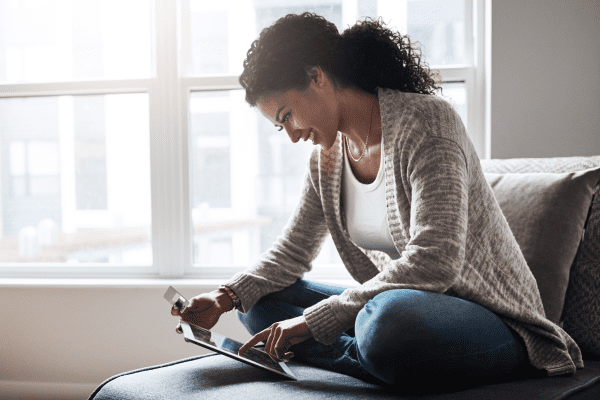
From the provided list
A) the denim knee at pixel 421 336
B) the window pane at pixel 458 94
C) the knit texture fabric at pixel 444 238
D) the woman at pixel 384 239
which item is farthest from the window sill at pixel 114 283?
the denim knee at pixel 421 336

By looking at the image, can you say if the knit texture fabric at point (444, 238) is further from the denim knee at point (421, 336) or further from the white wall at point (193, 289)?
the white wall at point (193, 289)

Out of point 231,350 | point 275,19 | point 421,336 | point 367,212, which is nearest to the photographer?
point 421,336

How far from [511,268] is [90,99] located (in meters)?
1.77

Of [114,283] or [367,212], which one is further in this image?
[114,283]

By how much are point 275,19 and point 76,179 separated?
1.06m

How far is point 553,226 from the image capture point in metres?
1.20

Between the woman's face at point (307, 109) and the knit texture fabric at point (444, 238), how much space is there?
13 centimetres

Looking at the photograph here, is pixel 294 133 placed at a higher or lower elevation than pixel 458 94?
lower

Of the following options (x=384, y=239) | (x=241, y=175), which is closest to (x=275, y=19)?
(x=241, y=175)

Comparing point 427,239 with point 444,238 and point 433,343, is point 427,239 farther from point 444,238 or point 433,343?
point 433,343

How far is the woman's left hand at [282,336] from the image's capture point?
1035 millimetres

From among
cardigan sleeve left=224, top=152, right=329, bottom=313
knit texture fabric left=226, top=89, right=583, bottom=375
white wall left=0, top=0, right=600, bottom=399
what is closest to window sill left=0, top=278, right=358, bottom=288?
white wall left=0, top=0, right=600, bottom=399

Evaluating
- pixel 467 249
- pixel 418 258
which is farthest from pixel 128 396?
pixel 467 249

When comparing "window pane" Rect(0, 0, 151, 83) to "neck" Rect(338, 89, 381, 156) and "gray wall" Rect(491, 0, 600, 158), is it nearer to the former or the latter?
"neck" Rect(338, 89, 381, 156)
